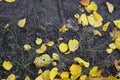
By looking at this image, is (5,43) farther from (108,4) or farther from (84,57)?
(108,4)

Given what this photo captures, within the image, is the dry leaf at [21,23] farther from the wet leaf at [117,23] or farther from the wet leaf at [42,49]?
the wet leaf at [117,23]

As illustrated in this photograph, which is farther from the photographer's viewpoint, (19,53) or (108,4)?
(108,4)

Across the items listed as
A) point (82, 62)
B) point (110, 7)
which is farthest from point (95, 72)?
point (110, 7)

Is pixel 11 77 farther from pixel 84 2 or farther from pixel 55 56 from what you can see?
pixel 84 2

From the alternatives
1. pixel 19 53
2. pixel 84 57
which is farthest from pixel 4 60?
pixel 84 57

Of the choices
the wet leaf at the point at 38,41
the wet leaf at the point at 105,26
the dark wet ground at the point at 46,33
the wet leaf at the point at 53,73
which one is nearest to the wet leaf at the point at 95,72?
the dark wet ground at the point at 46,33
